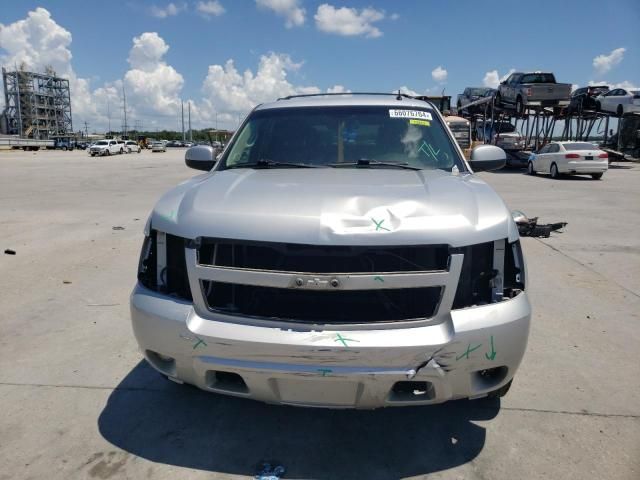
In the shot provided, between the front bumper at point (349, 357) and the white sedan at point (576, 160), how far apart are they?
65.2ft

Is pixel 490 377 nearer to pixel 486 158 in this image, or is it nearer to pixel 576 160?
pixel 486 158

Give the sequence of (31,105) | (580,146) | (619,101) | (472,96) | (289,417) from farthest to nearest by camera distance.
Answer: (31,105)
(472,96)
(619,101)
(580,146)
(289,417)

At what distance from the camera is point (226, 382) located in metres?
2.22

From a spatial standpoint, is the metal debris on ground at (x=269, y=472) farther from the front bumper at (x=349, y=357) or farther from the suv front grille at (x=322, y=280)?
the suv front grille at (x=322, y=280)

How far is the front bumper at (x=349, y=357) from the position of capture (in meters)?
2.01

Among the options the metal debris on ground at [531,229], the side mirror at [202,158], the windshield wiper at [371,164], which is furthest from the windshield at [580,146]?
the side mirror at [202,158]

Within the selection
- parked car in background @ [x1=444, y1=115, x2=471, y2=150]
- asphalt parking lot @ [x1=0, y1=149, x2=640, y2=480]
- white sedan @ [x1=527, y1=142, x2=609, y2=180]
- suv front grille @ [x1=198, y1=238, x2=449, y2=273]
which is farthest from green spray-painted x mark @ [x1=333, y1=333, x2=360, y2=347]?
parked car in background @ [x1=444, y1=115, x2=471, y2=150]

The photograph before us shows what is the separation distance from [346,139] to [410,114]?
1.87 feet

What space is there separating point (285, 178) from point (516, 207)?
9792 millimetres

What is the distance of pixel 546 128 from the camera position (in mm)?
32188

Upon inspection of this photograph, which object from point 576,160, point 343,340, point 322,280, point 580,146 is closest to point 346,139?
point 322,280

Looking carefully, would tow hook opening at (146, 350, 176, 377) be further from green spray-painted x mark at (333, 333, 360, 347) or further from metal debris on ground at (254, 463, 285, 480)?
green spray-painted x mark at (333, 333, 360, 347)

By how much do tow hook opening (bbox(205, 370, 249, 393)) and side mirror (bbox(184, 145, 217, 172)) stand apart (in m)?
2.04

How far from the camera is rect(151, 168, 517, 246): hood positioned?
82.3 inches
